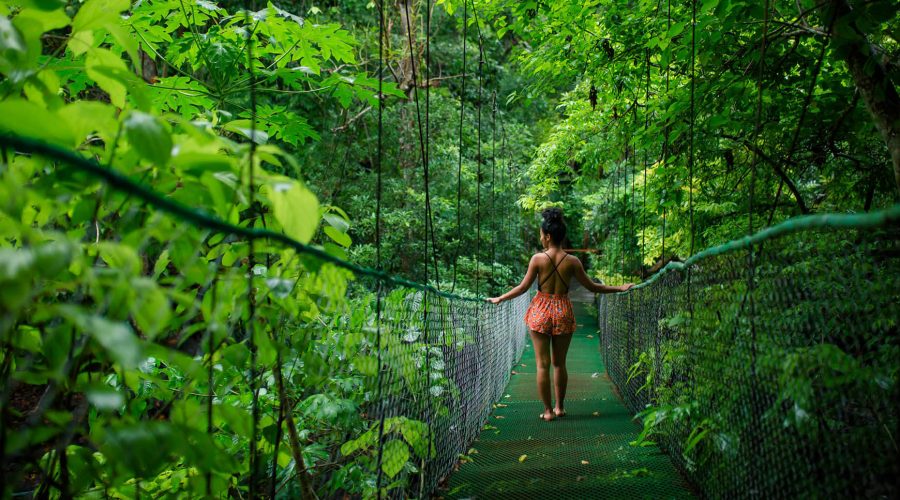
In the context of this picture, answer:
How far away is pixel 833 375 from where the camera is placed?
895 millimetres

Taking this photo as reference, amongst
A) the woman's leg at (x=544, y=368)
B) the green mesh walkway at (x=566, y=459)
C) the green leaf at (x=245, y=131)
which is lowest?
the green mesh walkway at (x=566, y=459)

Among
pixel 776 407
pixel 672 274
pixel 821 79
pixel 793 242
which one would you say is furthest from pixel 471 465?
pixel 821 79

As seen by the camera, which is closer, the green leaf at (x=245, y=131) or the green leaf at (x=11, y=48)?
the green leaf at (x=11, y=48)

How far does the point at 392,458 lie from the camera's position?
1354mm

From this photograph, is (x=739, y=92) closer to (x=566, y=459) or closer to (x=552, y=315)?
(x=552, y=315)

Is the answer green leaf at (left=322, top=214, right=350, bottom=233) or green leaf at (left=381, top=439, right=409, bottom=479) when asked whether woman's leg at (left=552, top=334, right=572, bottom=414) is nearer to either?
green leaf at (left=381, top=439, right=409, bottom=479)

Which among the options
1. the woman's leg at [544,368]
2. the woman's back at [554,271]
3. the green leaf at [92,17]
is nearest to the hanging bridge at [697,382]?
the woman's leg at [544,368]

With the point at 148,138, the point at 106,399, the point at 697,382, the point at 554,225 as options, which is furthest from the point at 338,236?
the point at 554,225

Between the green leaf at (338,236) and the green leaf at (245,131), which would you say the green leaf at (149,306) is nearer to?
the green leaf at (245,131)

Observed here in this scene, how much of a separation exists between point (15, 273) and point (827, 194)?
3482mm

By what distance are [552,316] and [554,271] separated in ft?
0.85

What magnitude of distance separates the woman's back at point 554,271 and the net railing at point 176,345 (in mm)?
1146

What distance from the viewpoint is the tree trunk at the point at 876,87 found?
1601 mm

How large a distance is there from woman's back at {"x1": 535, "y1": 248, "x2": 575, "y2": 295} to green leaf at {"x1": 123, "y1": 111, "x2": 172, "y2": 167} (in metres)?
2.67
